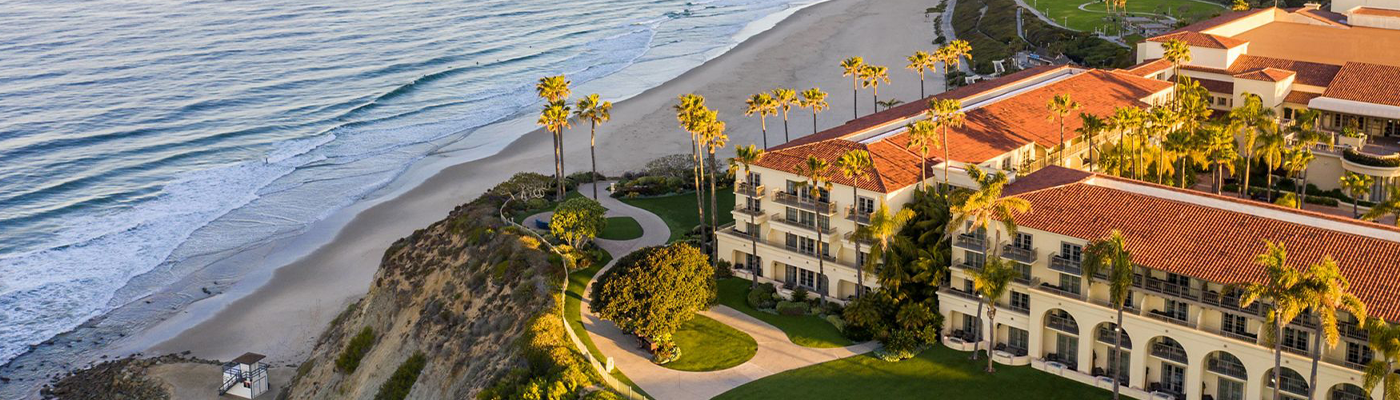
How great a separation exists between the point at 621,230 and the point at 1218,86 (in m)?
40.5

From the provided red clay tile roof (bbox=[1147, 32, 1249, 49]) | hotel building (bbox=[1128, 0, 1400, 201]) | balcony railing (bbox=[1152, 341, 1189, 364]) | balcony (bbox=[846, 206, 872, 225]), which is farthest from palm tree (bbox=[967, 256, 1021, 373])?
red clay tile roof (bbox=[1147, 32, 1249, 49])

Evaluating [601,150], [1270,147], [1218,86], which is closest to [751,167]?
[1270,147]

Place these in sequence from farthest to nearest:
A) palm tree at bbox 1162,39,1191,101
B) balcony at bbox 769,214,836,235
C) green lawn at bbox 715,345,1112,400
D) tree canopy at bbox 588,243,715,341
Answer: palm tree at bbox 1162,39,1191,101 < balcony at bbox 769,214,836,235 < tree canopy at bbox 588,243,715,341 < green lawn at bbox 715,345,1112,400

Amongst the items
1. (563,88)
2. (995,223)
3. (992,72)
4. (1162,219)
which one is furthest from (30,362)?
(992,72)

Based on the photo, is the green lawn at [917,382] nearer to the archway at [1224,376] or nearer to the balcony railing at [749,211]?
the archway at [1224,376]

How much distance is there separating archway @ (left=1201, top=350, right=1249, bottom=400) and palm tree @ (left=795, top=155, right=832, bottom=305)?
18630mm

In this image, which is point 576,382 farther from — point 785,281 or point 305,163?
point 305,163

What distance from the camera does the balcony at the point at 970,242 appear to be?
56500mm

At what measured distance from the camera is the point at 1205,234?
168ft

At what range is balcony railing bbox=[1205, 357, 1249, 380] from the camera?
49844mm

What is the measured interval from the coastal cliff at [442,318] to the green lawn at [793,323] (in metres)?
8.99

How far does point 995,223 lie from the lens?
55.4 meters

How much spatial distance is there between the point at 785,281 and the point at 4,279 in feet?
172

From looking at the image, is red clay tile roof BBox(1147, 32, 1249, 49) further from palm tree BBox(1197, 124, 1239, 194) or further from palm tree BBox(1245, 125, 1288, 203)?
palm tree BBox(1197, 124, 1239, 194)
